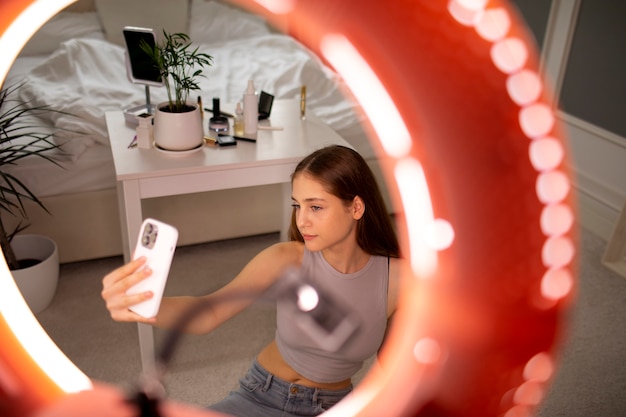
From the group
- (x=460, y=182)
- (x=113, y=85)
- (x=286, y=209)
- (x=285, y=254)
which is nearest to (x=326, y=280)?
(x=285, y=254)

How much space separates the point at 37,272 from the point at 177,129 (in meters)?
0.68

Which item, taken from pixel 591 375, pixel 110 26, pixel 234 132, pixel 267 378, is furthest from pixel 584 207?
pixel 110 26

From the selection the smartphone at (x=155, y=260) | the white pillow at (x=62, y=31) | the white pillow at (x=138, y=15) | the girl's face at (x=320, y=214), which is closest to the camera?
the smartphone at (x=155, y=260)

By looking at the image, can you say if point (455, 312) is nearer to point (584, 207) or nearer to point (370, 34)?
point (370, 34)

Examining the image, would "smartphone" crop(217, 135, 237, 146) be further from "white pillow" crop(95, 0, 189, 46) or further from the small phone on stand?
"white pillow" crop(95, 0, 189, 46)

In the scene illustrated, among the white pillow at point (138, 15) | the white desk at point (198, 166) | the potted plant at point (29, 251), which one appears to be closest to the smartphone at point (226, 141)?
the white desk at point (198, 166)

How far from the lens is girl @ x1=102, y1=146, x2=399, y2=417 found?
40.6 inches

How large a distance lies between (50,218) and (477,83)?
1.92m

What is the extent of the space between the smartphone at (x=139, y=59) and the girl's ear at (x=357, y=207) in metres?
0.98

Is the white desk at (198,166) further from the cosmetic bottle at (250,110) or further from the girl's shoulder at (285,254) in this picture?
the girl's shoulder at (285,254)

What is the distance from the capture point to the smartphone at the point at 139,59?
5.78 feet

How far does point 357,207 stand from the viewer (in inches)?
41.6

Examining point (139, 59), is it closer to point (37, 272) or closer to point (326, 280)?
point (37, 272)

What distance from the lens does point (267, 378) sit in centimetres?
110
